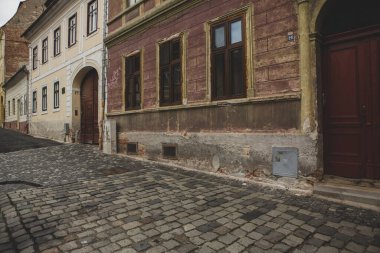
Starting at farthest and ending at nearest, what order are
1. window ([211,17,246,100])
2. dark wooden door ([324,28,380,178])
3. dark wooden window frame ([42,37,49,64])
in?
dark wooden window frame ([42,37,49,64]) < window ([211,17,246,100]) < dark wooden door ([324,28,380,178])

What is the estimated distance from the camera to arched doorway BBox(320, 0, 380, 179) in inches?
184

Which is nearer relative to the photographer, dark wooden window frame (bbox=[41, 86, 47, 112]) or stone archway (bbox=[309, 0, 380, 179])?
stone archway (bbox=[309, 0, 380, 179])

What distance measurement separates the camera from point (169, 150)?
792 cm

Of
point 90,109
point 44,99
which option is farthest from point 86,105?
point 44,99

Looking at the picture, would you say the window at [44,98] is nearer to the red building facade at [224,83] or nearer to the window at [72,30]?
the window at [72,30]

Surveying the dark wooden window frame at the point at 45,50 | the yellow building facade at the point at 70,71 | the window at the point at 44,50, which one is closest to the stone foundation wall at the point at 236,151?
the yellow building facade at the point at 70,71

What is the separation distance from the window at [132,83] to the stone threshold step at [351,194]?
6418mm

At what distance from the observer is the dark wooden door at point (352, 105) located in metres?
4.67

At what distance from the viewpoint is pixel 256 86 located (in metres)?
5.84

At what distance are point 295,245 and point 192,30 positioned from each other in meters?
5.85

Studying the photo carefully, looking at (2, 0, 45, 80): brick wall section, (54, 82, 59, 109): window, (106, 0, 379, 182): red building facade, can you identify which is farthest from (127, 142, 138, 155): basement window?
(2, 0, 45, 80): brick wall section

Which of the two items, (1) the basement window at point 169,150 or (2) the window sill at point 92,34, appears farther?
(2) the window sill at point 92,34

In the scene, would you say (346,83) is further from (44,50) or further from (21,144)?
(44,50)

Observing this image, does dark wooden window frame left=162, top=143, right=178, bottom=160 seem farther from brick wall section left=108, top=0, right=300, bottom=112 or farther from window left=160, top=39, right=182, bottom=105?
brick wall section left=108, top=0, right=300, bottom=112
